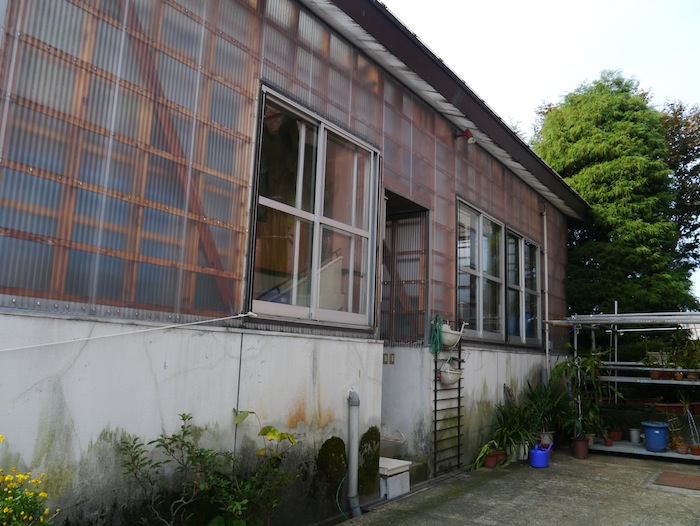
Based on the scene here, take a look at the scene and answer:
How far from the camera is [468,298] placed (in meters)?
7.30

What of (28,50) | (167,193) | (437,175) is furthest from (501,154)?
(28,50)

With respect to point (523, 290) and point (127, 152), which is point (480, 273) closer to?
point (523, 290)

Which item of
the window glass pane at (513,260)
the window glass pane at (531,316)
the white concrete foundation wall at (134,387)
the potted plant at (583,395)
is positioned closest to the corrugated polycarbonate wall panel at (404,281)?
the white concrete foundation wall at (134,387)

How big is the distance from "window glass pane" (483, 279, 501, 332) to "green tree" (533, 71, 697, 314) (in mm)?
3332

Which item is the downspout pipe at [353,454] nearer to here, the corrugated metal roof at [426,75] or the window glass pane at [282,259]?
the window glass pane at [282,259]

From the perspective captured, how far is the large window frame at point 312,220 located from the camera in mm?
4238

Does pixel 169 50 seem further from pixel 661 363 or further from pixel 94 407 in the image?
pixel 661 363

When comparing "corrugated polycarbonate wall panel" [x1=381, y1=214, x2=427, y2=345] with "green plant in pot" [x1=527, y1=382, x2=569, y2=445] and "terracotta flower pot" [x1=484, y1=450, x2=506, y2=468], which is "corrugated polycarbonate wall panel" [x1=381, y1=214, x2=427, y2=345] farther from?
"green plant in pot" [x1=527, y1=382, x2=569, y2=445]

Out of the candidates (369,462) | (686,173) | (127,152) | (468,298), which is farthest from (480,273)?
(686,173)

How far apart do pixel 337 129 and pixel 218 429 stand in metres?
2.76

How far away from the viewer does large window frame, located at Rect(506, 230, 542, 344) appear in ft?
28.3

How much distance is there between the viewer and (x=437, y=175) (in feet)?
22.0

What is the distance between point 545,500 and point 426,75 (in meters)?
4.45

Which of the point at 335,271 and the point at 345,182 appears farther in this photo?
the point at 345,182
